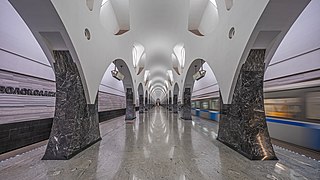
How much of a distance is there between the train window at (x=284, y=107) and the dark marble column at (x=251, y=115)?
171cm

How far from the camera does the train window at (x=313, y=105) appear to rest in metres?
3.77

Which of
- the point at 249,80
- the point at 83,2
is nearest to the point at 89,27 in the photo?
the point at 83,2

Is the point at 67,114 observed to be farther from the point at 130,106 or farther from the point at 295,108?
the point at 130,106

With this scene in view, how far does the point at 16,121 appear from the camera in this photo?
4020mm

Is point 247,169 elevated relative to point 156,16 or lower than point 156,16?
lower

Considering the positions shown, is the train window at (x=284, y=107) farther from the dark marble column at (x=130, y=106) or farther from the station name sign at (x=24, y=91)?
the dark marble column at (x=130, y=106)

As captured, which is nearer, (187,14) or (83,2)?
(83,2)

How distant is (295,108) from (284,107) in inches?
15.2

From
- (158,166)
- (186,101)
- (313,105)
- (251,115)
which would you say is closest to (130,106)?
(186,101)

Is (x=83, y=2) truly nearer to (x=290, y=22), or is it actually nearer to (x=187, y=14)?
(x=290, y=22)

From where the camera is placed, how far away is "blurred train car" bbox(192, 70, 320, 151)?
3.82 m

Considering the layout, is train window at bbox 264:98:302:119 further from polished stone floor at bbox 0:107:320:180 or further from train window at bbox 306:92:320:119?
polished stone floor at bbox 0:107:320:180

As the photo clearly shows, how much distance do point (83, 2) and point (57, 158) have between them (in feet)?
12.1

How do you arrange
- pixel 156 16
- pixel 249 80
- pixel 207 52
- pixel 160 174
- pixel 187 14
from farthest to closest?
pixel 156 16 → pixel 187 14 → pixel 207 52 → pixel 249 80 → pixel 160 174
